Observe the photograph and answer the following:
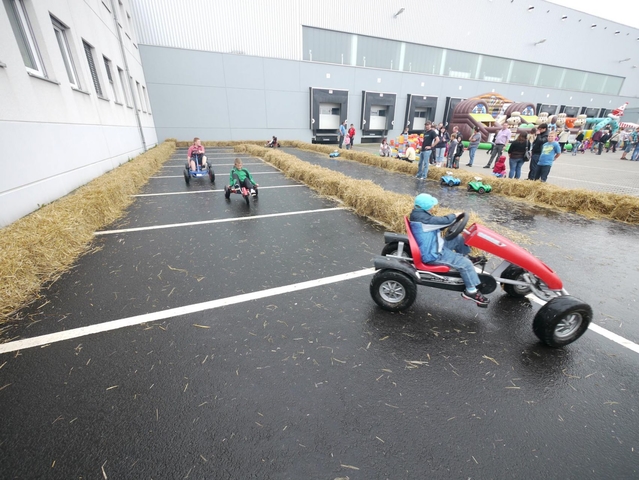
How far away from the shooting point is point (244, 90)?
25.5 m

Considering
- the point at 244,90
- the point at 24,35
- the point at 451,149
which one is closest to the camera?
the point at 24,35

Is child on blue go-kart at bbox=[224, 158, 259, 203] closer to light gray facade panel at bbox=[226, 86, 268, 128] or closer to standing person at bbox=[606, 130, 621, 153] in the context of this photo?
light gray facade panel at bbox=[226, 86, 268, 128]

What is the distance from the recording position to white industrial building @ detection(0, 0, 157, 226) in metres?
4.92

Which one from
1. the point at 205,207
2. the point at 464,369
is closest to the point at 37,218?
the point at 205,207

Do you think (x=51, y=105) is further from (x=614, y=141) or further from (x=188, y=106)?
(x=614, y=141)

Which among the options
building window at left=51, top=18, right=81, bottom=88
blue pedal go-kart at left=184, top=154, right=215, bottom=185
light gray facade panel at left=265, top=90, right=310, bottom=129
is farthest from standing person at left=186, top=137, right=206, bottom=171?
light gray facade panel at left=265, top=90, right=310, bottom=129

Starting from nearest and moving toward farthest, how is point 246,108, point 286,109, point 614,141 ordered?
point 614,141 → point 246,108 → point 286,109

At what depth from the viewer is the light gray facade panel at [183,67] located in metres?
22.5

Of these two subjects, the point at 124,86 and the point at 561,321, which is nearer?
the point at 561,321

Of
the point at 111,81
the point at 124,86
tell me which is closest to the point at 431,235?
the point at 111,81

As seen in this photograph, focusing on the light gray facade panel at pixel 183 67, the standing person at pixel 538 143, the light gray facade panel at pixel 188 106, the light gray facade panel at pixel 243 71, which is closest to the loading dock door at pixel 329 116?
the light gray facade panel at pixel 243 71

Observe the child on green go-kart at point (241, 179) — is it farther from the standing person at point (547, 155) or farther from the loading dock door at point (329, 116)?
the loading dock door at point (329, 116)

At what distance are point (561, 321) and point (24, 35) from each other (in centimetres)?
1118

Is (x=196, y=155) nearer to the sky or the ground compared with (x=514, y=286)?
nearer to the sky
